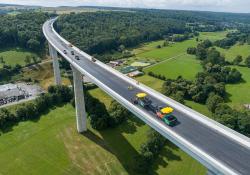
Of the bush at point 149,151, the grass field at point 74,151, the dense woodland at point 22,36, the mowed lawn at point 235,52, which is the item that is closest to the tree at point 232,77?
the mowed lawn at point 235,52

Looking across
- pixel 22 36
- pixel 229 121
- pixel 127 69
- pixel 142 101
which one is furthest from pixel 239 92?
pixel 22 36

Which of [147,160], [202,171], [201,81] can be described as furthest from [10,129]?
[201,81]

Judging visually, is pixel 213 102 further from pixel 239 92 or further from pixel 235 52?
pixel 235 52

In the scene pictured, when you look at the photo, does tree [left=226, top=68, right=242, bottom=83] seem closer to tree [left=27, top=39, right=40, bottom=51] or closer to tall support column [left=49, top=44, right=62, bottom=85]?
tall support column [left=49, top=44, right=62, bottom=85]

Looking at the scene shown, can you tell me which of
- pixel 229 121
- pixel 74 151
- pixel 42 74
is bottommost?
pixel 74 151

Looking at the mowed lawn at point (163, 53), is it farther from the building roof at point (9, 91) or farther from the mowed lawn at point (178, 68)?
the building roof at point (9, 91)

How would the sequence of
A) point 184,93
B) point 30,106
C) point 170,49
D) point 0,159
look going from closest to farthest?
point 0,159
point 30,106
point 184,93
point 170,49

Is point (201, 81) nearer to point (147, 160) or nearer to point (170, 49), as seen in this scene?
point (147, 160)
